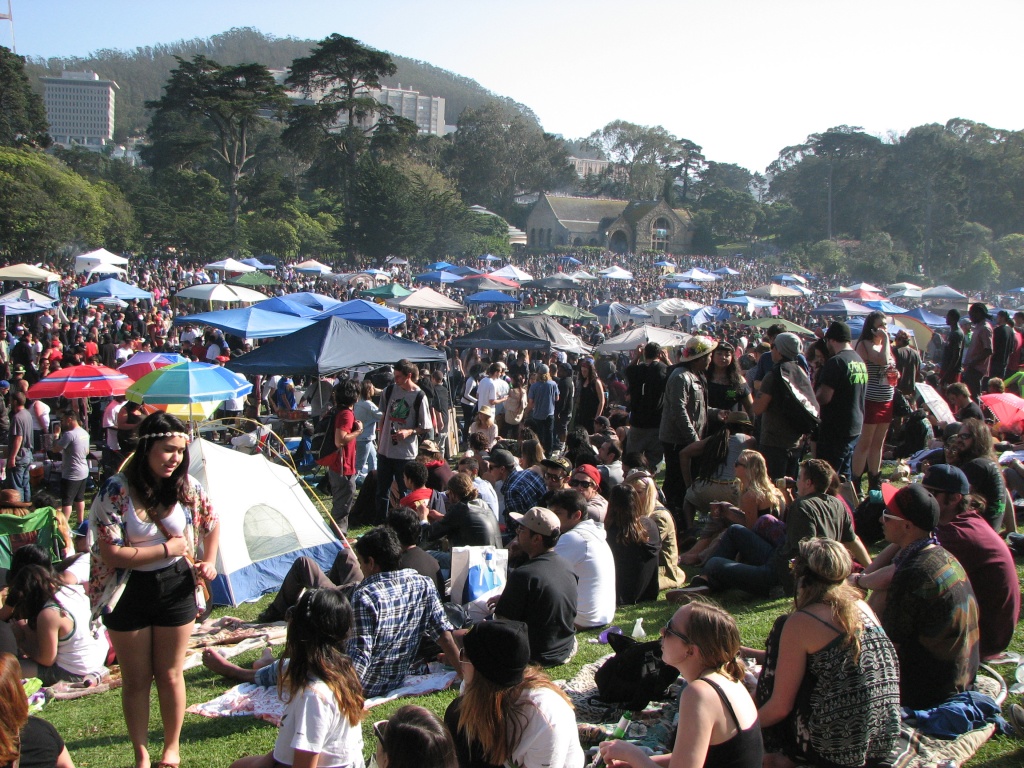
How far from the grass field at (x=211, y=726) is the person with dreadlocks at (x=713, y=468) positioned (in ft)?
5.59

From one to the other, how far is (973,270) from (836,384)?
206 ft

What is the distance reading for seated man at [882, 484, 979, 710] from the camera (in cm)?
362

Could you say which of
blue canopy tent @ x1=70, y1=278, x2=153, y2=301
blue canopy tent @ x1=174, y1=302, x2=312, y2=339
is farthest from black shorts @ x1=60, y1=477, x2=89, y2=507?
blue canopy tent @ x1=70, y1=278, x2=153, y2=301

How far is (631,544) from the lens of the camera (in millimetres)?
5617

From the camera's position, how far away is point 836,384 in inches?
261

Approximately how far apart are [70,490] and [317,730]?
6.91m

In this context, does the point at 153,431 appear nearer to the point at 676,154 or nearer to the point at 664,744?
the point at 664,744

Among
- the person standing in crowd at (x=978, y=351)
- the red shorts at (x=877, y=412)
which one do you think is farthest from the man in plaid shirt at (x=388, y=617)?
the person standing in crowd at (x=978, y=351)

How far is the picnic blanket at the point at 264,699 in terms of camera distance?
4242 mm

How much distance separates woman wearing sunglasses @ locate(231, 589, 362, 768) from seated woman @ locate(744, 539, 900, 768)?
159 centimetres

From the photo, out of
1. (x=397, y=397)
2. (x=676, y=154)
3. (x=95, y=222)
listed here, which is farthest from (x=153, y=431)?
(x=676, y=154)

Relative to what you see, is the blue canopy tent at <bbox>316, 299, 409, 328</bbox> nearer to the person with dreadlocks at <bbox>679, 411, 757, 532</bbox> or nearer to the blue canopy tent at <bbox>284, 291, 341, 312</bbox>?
the blue canopy tent at <bbox>284, 291, 341, 312</bbox>

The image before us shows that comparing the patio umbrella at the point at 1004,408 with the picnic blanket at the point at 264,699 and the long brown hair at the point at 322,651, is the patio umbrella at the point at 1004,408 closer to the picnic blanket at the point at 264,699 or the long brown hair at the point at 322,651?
the picnic blanket at the point at 264,699

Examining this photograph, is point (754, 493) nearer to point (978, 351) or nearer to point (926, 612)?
point (926, 612)
